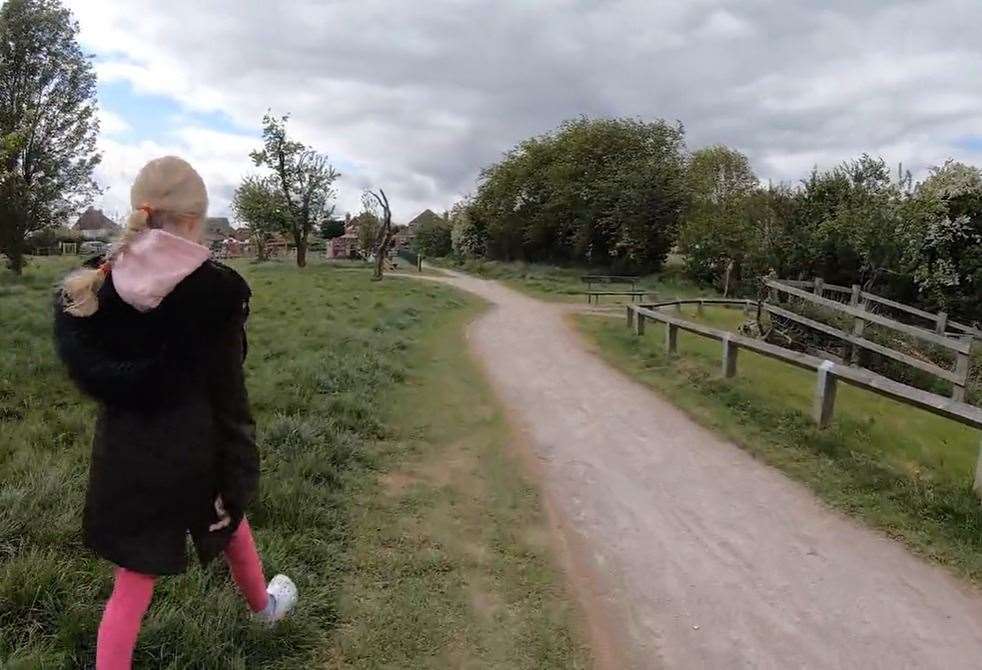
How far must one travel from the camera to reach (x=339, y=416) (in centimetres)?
617

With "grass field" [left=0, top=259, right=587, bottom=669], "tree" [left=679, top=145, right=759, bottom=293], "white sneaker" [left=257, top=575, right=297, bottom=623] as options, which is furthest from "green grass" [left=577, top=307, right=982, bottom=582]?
"tree" [left=679, top=145, right=759, bottom=293]

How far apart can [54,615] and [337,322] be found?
9820 millimetres

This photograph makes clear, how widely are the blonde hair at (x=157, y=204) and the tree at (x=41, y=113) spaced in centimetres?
1864

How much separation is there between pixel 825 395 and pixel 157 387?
5.72 metres

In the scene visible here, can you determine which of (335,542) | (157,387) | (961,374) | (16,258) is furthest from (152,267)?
(16,258)

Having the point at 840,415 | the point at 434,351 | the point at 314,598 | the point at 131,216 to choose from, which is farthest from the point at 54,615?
the point at 434,351

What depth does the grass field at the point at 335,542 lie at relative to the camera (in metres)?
2.79

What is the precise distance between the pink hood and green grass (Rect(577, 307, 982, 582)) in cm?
437

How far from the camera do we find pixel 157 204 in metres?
2.20

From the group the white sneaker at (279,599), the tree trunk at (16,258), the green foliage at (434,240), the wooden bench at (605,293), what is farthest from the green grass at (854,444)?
the green foliage at (434,240)

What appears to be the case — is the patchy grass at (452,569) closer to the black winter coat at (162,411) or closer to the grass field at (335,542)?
the grass field at (335,542)

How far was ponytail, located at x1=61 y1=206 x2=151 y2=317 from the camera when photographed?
2080mm

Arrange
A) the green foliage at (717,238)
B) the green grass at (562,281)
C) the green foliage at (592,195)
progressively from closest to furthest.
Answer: the green grass at (562,281), the green foliage at (717,238), the green foliage at (592,195)

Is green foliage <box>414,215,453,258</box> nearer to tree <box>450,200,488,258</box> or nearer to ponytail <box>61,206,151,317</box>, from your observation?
tree <box>450,200,488,258</box>
